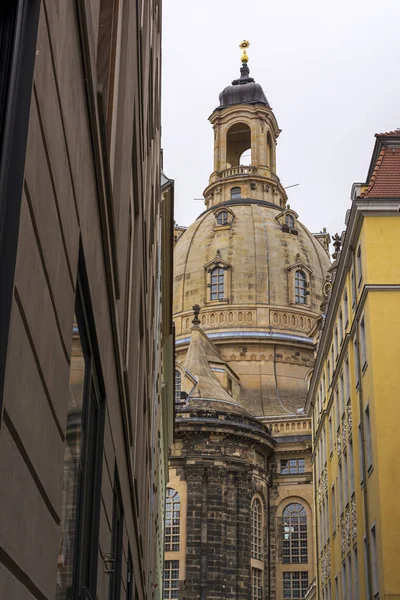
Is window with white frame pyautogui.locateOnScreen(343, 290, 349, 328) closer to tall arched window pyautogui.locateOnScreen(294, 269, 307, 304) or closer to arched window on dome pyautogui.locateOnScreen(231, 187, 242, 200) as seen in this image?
tall arched window pyautogui.locateOnScreen(294, 269, 307, 304)

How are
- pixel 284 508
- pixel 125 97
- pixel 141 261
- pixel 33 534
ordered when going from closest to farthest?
pixel 33 534 → pixel 125 97 → pixel 141 261 → pixel 284 508

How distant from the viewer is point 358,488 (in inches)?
979

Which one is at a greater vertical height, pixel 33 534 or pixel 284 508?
pixel 284 508

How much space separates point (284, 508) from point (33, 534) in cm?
5812

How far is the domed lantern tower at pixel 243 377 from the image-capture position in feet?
182

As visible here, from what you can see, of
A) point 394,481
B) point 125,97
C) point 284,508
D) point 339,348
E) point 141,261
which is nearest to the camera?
point 125,97

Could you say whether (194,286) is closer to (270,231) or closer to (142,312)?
(270,231)

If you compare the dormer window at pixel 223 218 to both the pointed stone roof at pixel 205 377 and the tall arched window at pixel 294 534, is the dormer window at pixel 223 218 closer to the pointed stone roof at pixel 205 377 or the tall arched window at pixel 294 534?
the pointed stone roof at pixel 205 377

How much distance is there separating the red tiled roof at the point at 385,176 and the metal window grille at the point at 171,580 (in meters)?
34.4

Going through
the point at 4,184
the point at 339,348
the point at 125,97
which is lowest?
the point at 4,184

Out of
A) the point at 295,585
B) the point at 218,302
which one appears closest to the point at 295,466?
the point at 295,585

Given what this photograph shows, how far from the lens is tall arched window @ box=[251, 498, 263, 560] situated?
57031mm

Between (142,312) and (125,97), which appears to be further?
(142,312)

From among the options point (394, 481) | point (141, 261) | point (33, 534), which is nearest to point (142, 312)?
point (141, 261)
